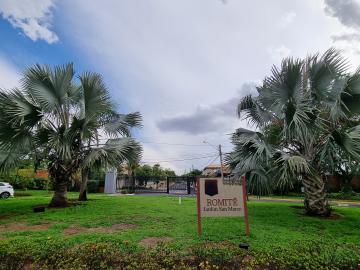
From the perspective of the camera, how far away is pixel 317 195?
8.85m

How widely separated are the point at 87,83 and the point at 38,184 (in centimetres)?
2375

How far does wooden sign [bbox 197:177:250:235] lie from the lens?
21.7 ft

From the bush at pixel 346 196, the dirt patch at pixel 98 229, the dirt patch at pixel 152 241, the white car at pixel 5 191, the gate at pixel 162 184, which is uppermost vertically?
the gate at pixel 162 184

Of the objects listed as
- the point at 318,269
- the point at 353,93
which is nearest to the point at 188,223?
the point at 318,269

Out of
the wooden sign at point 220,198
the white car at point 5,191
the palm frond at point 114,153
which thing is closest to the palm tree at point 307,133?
the wooden sign at point 220,198

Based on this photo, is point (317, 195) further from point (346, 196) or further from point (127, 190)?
point (127, 190)

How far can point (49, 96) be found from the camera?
34.7 ft

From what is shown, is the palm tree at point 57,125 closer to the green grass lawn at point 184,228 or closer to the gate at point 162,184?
the green grass lawn at point 184,228

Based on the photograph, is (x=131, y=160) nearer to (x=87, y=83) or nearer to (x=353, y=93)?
(x=87, y=83)

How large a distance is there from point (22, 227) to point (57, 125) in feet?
14.1

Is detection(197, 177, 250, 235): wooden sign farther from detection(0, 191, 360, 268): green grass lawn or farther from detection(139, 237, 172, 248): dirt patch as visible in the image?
detection(139, 237, 172, 248): dirt patch

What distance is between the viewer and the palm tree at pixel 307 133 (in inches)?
311

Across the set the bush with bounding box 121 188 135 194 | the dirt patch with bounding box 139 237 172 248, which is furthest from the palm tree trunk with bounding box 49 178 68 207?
the bush with bounding box 121 188 135 194

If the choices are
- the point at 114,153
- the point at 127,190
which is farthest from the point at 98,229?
the point at 127,190
